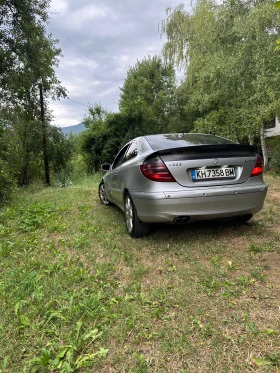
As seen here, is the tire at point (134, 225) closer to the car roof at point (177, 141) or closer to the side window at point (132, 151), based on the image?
the side window at point (132, 151)

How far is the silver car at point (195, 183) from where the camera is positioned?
9.66 ft

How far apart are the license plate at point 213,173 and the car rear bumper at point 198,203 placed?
0.14 m

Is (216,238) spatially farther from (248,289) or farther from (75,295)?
(75,295)

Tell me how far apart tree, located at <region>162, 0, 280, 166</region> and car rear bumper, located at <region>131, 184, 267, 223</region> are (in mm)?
7625

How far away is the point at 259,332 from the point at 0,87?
10.0 metres

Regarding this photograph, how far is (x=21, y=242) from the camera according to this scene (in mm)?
3650

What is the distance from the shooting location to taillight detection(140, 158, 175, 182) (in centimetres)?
298

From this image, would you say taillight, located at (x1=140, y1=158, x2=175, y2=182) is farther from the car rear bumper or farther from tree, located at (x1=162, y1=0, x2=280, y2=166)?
tree, located at (x1=162, y1=0, x2=280, y2=166)

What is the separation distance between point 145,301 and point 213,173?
164 centimetres

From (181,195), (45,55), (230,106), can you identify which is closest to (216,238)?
(181,195)

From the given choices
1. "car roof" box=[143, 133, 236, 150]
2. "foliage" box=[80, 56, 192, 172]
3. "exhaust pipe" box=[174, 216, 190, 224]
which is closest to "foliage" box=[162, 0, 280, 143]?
"foliage" box=[80, 56, 192, 172]

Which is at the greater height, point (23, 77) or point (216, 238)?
point (23, 77)

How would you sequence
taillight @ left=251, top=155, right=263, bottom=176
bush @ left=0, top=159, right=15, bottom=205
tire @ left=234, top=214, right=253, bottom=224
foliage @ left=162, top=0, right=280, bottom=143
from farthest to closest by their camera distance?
foliage @ left=162, top=0, right=280, bottom=143 → bush @ left=0, top=159, right=15, bottom=205 → tire @ left=234, top=214, right=253, bottom=224 → taillight @ left=251, top=155, right=263, bottom=176

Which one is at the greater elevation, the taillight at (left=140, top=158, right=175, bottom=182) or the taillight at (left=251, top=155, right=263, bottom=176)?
the taillight at (left=140, top=158, right=175, bottom=182)
